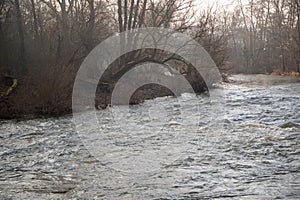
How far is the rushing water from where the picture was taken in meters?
6.02

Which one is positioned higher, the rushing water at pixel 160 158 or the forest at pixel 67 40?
the forest at pixel 67 40

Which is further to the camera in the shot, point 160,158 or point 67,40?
point 67,40

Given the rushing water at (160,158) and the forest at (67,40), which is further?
the forest at (67,40)

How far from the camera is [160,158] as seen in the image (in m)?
7.99

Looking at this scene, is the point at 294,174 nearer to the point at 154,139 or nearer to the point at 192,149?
the point at 192,149

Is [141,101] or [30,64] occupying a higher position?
[30,64]

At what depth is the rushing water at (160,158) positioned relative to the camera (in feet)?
19.7

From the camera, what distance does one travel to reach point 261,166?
23.3 ft

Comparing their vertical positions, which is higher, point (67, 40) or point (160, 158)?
point (67, 40)

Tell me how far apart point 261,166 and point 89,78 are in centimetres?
1525

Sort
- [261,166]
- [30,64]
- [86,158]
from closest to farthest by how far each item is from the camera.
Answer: [261,166] < [86,158] < [30,64]

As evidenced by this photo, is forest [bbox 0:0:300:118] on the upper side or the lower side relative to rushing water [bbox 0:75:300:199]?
upper

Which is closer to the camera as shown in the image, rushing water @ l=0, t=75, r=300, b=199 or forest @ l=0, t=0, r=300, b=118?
rushing water @ l=0, t=75, r=300, b=199

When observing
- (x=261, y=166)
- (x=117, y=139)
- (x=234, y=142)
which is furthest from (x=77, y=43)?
(x=261, y=166)
